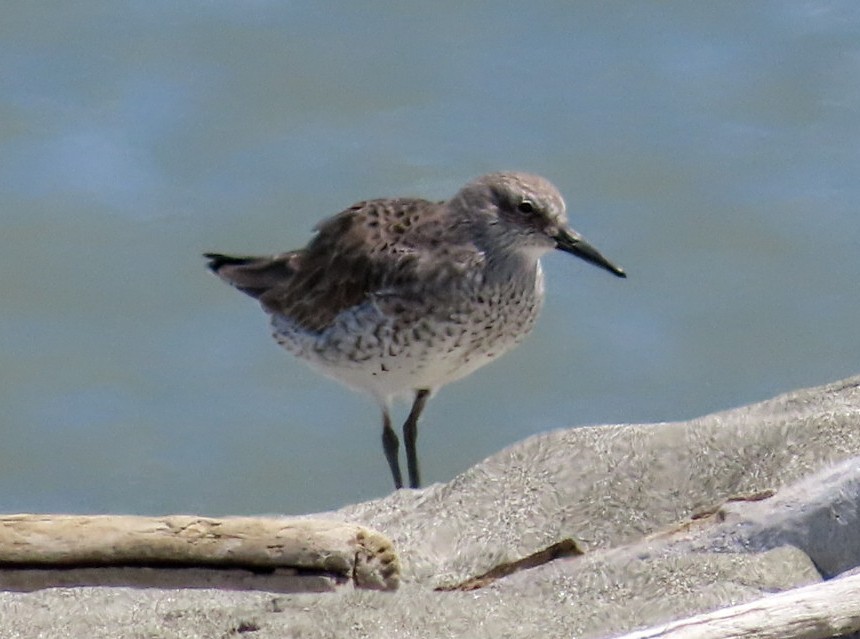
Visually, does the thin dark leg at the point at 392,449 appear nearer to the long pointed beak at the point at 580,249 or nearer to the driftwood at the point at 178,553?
the long pointed beak at the point at 580,249

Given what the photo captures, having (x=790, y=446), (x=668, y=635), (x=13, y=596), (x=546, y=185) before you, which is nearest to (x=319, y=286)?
(x=546, y=185)

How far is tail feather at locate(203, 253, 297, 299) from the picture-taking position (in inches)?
277

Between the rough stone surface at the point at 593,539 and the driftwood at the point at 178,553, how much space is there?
6 centimetres

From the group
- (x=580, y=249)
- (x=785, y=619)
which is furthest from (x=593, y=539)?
(x=580, y=249)

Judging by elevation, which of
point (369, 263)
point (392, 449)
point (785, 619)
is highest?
point (369, 263)

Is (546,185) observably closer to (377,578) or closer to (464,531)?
(464,531)

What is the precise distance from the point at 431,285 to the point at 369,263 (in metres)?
0.30

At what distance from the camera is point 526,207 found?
631 cm

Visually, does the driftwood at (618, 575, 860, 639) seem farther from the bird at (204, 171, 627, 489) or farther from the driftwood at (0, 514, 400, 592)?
the bird at (204, 171, 627, 489)

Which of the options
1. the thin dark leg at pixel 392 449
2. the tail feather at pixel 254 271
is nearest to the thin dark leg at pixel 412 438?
the thin dark leg at pixel 392 449

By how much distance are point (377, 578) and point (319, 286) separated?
296 cm

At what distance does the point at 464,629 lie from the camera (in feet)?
11.7

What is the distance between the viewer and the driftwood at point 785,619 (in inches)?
122

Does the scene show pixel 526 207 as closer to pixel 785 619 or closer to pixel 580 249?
pixel 580 249
